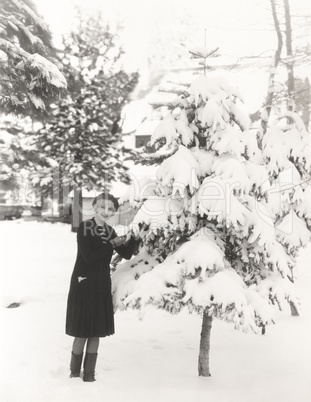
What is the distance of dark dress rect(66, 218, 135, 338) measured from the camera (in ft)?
16.0

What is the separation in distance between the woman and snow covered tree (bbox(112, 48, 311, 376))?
0.27 m

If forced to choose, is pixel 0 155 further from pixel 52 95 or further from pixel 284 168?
pixel 284 168

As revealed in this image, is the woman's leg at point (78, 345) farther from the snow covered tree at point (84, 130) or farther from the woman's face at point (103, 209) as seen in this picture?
the snow covered tree at point (84, 130)

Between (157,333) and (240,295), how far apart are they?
3493 mm

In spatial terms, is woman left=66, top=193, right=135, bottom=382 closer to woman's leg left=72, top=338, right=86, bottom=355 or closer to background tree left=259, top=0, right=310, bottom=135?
woman's leg left=72, top=338, right=86, bottom=355

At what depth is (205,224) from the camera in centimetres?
536

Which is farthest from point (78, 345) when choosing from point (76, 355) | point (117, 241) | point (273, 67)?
point (273, 67)

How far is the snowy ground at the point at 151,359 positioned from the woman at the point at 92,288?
578mm

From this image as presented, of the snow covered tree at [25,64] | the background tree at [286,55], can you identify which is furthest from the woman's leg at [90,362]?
the background tree at [286,55]

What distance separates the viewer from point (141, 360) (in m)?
6.32

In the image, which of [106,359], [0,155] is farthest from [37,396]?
[0,155]

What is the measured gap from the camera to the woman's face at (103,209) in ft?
16.4

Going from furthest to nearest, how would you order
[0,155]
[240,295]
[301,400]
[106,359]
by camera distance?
[0,155], [106,359], [301,400], [240,295]

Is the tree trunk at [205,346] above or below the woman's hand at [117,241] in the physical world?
below
